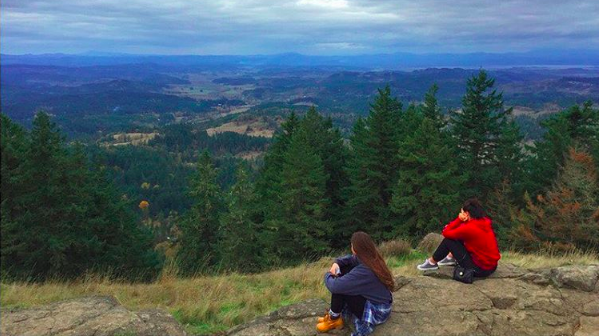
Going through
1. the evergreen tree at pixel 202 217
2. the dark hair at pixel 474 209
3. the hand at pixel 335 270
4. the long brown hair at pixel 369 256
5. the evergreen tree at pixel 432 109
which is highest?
the evergreen tree at pixel 432 109

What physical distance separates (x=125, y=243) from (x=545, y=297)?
24.1 metres

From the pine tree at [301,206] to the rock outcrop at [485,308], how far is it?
13611 millimetres

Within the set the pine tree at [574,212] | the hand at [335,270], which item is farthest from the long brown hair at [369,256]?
the pine tree at [574,212]

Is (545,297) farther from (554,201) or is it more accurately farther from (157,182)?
(157,182)

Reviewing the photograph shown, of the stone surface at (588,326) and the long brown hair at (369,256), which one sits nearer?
the long brown hair at (369,256)

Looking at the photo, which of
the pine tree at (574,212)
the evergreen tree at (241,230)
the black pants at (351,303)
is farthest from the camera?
the evergreen tree at (241,230)

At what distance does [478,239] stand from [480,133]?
1982cm

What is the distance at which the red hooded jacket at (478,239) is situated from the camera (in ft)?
23.2

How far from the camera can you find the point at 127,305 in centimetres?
744

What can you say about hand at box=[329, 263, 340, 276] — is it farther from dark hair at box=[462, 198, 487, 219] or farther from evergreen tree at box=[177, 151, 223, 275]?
evergreen tree at box=[177, 151, 223, 275]

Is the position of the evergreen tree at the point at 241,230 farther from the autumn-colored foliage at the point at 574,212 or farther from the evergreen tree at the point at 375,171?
the autumn-colored foliage at the point at 574,212

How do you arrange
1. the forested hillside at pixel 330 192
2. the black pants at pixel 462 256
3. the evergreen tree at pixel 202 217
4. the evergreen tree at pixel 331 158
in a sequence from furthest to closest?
the evergreen tree at pixel 202 217 → the evergreen tree at pixel 331 158 → the forested hillside at pixel 330 192 → the black pants at pixel 462 256

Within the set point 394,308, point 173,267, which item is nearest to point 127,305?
point 173,267

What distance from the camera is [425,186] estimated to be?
20672mm
